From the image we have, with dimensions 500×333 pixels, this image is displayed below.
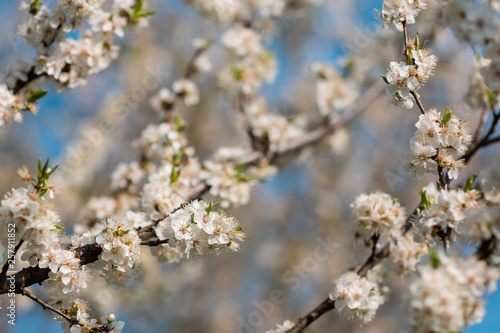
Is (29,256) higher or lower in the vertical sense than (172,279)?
lower

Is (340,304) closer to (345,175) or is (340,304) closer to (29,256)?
(29,256)

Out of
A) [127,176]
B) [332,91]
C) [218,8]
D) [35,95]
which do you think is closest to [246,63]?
[218,8]

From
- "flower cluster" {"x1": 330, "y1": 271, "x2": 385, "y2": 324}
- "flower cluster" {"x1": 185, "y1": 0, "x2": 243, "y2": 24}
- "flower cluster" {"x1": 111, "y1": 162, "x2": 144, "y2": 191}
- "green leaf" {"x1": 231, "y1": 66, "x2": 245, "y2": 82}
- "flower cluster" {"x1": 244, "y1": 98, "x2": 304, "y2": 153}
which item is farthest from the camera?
"flower cluster" {"x1": 185, "y1": 0, "x2": 243, "y2": 24}

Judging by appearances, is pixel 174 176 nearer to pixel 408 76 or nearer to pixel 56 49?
pixel 56 49

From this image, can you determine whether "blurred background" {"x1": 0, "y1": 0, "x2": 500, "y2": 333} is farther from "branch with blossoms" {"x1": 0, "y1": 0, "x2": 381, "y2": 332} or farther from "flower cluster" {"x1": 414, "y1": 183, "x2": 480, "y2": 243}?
"flower cluster" {"x1": 414, "y1": 183, "x2": 480, "y2": 243}

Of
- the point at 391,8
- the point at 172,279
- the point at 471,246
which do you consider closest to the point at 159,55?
the point at 172,279

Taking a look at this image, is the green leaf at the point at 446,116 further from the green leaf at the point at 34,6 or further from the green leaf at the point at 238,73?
the green leaf at the point at 238,73

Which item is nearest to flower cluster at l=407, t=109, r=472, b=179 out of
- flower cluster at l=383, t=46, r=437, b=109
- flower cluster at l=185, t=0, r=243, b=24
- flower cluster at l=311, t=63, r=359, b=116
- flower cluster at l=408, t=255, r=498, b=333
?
flower cluster at l=383, t=46, r=437, b=109
